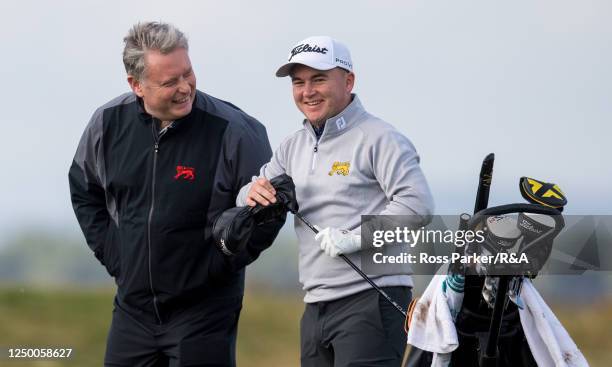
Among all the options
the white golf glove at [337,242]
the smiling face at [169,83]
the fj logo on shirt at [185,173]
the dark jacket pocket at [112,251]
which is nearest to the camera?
the white golf glove at [337,242]

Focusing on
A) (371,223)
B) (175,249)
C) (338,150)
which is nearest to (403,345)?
(371,223)

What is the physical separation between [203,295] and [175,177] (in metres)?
0.55

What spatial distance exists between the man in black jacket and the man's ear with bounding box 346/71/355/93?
64 centimetres

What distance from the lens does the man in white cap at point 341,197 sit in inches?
174

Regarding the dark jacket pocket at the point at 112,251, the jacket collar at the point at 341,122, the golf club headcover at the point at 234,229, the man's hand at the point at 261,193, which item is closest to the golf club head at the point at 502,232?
the jacket collar at the point at 341,122

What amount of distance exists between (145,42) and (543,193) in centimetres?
194

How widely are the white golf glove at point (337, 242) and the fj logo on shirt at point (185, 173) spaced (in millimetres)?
920

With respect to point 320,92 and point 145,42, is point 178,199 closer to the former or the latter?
point 145,42

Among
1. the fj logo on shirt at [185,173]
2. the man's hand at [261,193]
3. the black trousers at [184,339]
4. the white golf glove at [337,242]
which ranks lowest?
the black trousers at [184,339]

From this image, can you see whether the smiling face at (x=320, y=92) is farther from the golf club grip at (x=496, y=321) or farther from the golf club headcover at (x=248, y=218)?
the golf club grip at (x=496, y=321)

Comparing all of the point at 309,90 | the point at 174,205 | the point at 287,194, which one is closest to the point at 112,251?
the point at 174,205

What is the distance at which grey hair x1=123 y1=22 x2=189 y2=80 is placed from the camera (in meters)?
5.07

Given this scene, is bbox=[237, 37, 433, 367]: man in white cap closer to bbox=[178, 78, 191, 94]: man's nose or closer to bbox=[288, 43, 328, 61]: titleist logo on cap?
bbox=[288, 43, 328, 61]: titleist logo on cap

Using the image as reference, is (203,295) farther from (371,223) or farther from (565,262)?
(565,262)
